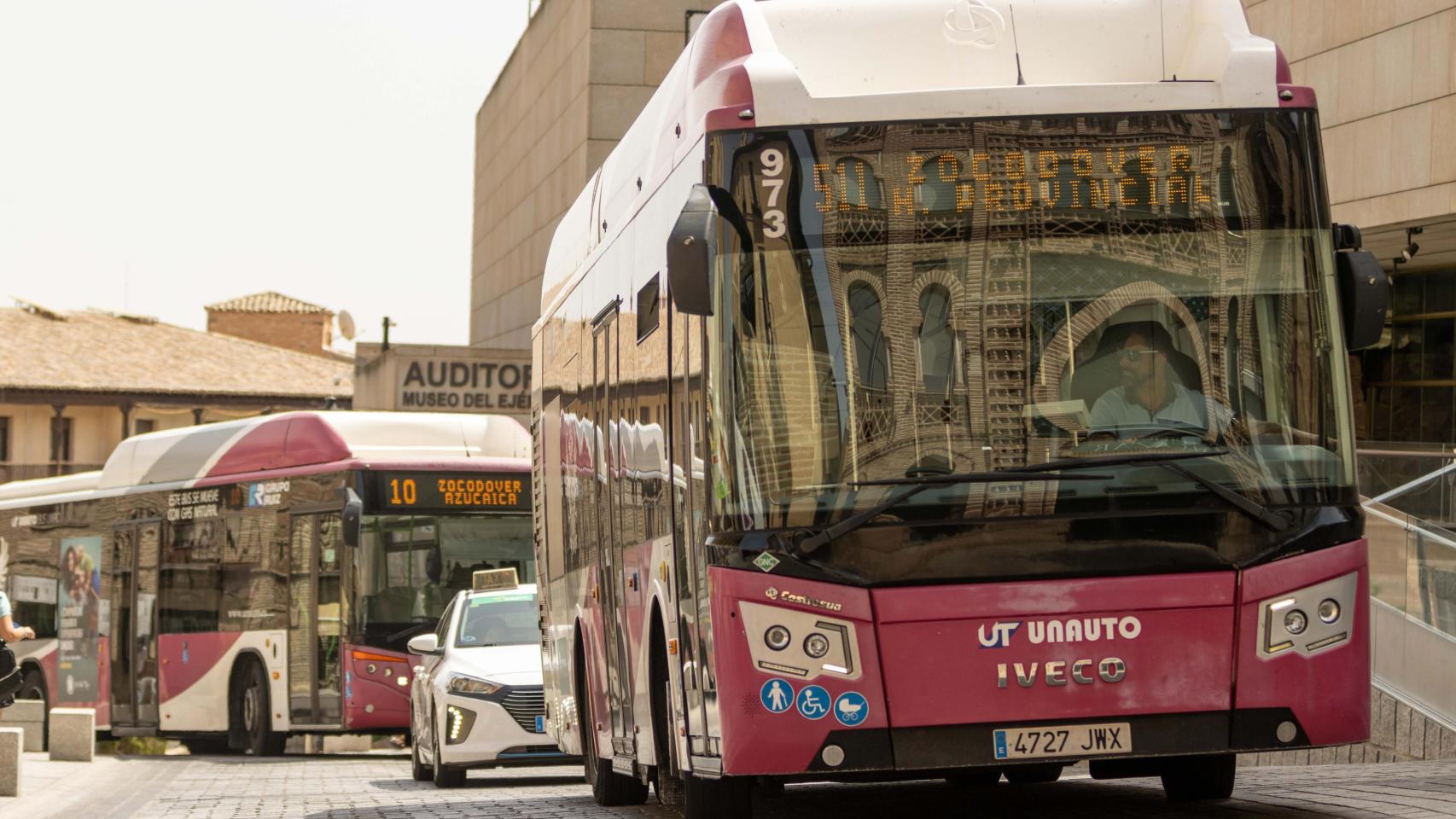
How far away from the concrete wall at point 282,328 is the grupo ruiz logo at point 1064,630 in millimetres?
102360

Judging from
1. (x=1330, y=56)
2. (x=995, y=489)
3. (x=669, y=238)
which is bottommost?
(x=995, y=489)

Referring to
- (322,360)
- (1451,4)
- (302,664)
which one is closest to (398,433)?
(302,664)

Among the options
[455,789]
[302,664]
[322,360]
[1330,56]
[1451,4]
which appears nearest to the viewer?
[455,789]

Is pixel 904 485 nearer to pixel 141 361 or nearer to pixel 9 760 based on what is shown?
pixel 9 760

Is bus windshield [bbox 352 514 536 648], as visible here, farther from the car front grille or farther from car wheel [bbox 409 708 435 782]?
the car front grille

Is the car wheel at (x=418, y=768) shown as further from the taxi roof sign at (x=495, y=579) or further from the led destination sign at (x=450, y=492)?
the led destination sign at (x=450, y=492)

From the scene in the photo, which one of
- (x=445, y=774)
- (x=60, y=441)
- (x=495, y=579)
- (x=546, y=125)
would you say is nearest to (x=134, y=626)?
(x=495, y=579)

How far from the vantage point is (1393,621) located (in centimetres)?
1612

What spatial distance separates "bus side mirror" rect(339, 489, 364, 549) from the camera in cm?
2092

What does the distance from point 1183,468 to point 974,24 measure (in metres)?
1.94

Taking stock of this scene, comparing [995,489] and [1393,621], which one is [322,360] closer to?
[1393,621]

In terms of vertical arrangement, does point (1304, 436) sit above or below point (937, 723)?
above

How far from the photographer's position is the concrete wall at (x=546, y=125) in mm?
42781

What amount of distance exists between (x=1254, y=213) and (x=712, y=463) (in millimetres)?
2157
